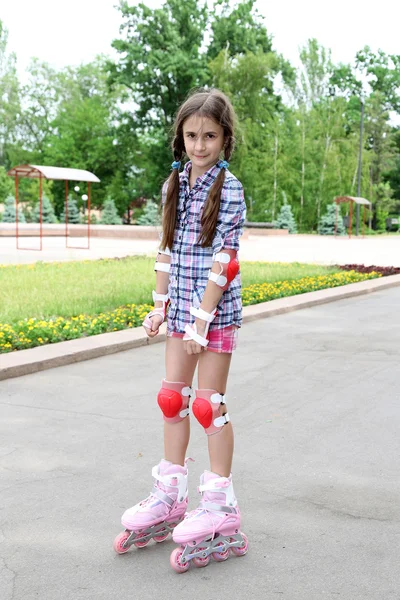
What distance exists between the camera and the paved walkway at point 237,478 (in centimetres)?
276

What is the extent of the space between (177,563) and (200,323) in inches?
35.2

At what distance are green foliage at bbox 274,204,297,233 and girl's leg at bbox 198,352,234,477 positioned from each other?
43789 millimetres

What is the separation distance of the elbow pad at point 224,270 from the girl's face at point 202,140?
0.37 meters

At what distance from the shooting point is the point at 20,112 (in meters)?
65.3

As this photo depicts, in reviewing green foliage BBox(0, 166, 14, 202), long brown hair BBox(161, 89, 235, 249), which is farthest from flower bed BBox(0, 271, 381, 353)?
green foliage BBox(0, 166, 14, 202)

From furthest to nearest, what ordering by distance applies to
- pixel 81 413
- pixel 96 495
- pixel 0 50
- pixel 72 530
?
pixel 0 50
pixel 81 413
pixel 96 495
pixel 72 530

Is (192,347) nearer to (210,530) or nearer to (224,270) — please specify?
(224,270)

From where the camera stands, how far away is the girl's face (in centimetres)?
294

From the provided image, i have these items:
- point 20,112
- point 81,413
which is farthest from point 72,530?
point 20,112

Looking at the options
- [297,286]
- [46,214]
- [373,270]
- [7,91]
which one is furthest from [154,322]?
[7,91]

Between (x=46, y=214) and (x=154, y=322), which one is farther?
(x=46, y=214)

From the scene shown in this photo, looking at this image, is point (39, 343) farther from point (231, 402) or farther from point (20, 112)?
point (20, 112)

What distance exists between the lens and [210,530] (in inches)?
113

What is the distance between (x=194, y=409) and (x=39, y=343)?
14.3 ft
